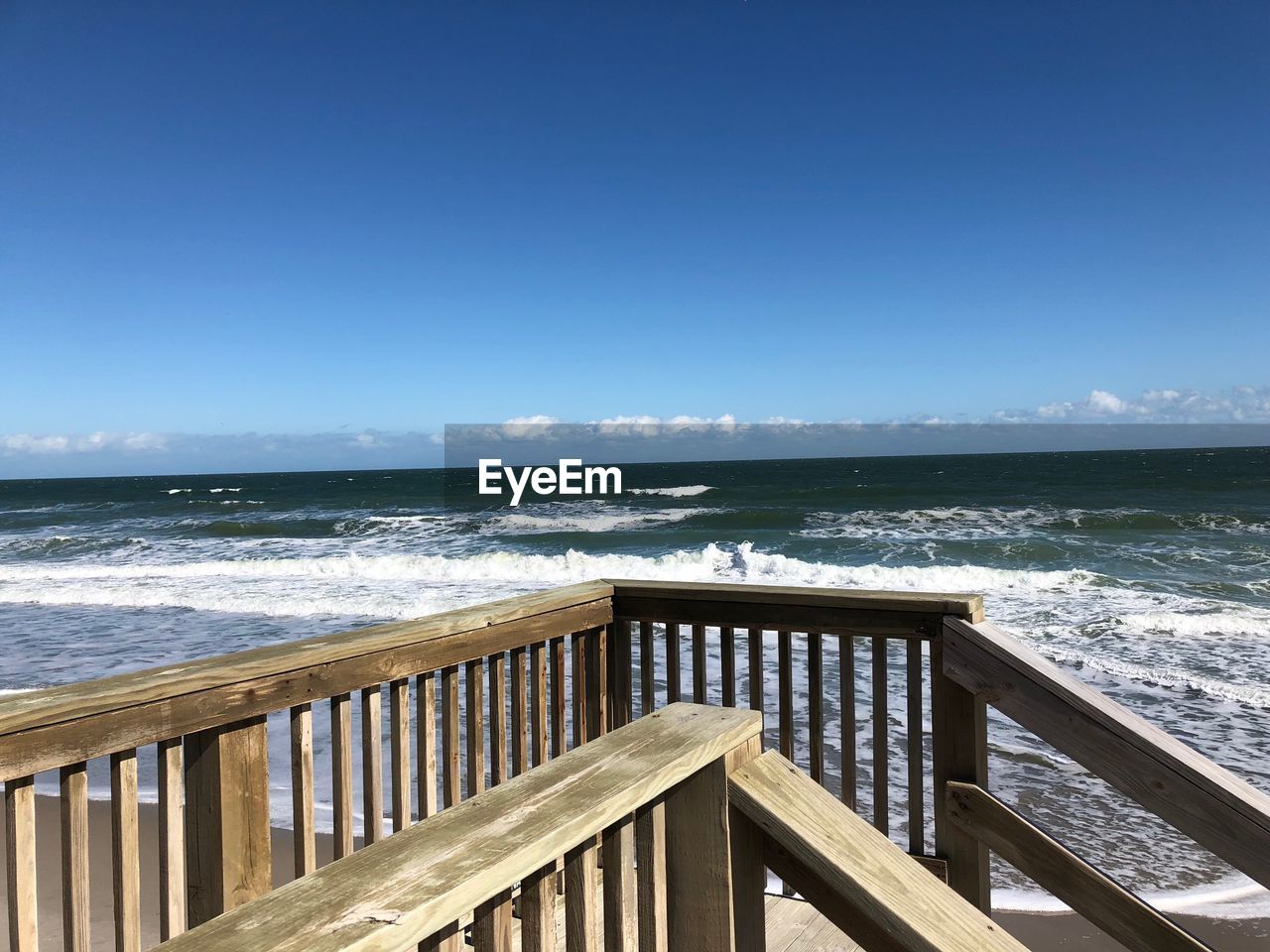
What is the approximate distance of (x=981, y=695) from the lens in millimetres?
2066

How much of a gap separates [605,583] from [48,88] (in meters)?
12.3

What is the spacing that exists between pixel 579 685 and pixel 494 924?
5.99ft

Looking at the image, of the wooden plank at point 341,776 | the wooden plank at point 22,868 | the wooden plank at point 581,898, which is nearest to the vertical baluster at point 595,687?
the wooden plank at point 341,776

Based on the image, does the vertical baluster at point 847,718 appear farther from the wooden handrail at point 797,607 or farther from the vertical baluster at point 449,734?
the vertical baluster at point 449,734

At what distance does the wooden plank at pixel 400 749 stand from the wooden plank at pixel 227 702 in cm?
6

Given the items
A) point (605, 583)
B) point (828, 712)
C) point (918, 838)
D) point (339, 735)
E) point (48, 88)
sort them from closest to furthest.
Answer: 1. point (339, 735)
2. point (918, 838)
3. point (605, 583)
4. point (828, 712)
5. point (48, 88)

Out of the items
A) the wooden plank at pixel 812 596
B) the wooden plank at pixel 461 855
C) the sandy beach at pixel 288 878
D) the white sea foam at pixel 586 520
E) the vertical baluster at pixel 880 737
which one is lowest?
the white sea foam at pixel 586 520

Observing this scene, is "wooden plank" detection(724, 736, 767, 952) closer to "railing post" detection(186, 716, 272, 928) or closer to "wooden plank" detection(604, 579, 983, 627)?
"railing post" detection(186, 716, 272, 928)

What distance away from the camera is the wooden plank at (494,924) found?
69 cm

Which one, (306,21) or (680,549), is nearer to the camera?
(306,21)

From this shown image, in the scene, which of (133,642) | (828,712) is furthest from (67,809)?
(133,642)

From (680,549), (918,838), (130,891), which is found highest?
(130,891)

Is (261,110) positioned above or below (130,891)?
above

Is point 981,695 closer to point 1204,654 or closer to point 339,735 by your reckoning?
point 339,735
